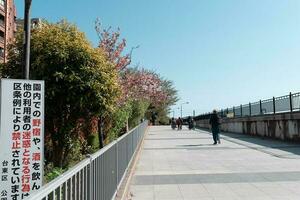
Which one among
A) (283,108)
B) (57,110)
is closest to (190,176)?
(57,110)

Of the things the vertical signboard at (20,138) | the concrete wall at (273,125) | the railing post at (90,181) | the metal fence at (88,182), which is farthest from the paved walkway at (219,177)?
the concrete wall at (273,125)

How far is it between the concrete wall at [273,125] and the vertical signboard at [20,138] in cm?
1633

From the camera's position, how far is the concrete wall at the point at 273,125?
20.9 m

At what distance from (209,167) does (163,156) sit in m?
4.08

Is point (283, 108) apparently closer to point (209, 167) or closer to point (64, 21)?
point (209, 167)

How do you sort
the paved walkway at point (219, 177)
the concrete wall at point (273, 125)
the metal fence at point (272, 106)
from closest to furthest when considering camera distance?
the paved walkway at point (219, 177), the concrete wall at point (273, 125), the metal fence at point (272, 106)

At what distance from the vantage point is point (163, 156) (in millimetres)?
17344

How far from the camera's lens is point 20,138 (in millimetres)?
5391

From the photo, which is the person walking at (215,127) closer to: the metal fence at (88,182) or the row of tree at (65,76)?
the row of tree at (65,76)

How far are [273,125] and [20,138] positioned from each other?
20171 millimetres

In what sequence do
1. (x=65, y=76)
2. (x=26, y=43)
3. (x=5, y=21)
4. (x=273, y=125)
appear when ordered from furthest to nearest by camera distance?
(x=5, y=21)
(x=273, y=125)
(x=65, y=76)
(x=26, y=43)

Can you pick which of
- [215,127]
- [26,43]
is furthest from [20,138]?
[215,127]

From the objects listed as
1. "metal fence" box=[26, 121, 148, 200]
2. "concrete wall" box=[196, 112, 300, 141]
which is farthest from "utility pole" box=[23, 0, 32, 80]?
"concrete wall" box=[196, 112, 300, 141]

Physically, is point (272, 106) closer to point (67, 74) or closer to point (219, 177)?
point (219, 177)
